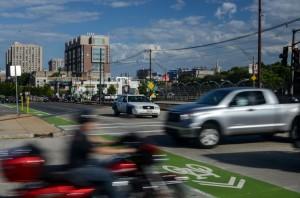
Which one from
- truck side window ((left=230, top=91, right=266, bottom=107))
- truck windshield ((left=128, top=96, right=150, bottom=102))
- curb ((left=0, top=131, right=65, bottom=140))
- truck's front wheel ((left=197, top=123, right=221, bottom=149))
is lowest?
curb ((left=0, top=131, right=65, bottom=140))

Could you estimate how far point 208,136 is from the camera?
49.2 feet

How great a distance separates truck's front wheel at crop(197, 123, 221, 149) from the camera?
15.0 metres

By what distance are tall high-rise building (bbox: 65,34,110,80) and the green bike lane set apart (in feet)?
335

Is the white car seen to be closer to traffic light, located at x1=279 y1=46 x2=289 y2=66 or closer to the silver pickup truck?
traffic light, located at x1=279 y1=46 x2=289 y2=66

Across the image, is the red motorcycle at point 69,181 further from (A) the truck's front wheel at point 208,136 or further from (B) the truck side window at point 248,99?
(B) the truck side window at point 248,99

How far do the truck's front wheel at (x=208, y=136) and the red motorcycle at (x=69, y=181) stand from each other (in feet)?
25.1

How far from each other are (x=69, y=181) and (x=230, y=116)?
364 inches

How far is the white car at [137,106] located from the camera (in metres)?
31.1

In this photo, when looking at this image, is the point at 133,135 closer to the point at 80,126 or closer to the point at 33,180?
the point at 80,126

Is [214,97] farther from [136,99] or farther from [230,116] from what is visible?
[136,99]

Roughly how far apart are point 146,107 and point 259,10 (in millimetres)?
11034

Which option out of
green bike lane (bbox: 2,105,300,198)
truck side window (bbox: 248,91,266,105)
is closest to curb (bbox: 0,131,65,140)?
truck side window (bbox: 248,91,266,105)

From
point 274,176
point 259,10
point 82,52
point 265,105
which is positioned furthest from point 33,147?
point 82,52

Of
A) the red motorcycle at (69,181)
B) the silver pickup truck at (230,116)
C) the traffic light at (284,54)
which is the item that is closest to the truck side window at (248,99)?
the silver pickup truck at (230,116)
